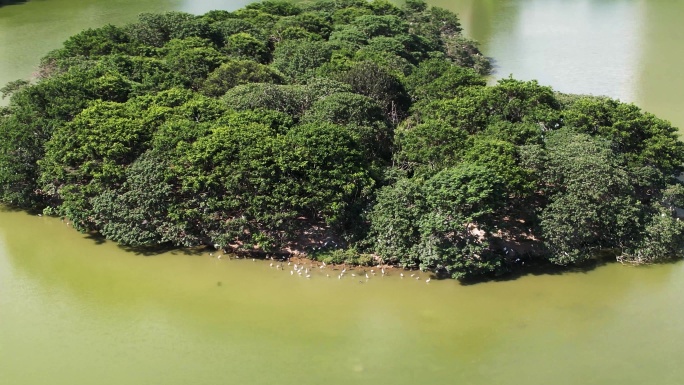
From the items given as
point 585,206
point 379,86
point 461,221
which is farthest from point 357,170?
point 585,206

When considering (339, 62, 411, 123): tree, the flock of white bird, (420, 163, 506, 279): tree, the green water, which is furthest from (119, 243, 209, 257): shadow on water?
(339, 62, 411, 123): tree

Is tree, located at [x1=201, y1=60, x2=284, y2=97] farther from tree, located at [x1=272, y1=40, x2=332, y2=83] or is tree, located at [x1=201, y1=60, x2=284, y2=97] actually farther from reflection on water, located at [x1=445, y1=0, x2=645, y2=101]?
reflection on water, located at [x1=445, y1=0, x2=645, y2=101]

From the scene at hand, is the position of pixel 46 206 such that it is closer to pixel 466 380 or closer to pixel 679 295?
pixel 466 380

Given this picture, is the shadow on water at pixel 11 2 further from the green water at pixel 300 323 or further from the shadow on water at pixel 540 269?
the shadow on water at pixel 540 269

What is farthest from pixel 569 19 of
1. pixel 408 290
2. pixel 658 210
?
pixel 408 290

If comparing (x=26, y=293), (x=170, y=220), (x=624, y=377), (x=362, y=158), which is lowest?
(x=624, y=377)

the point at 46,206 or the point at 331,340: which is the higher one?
the point at 46,206
